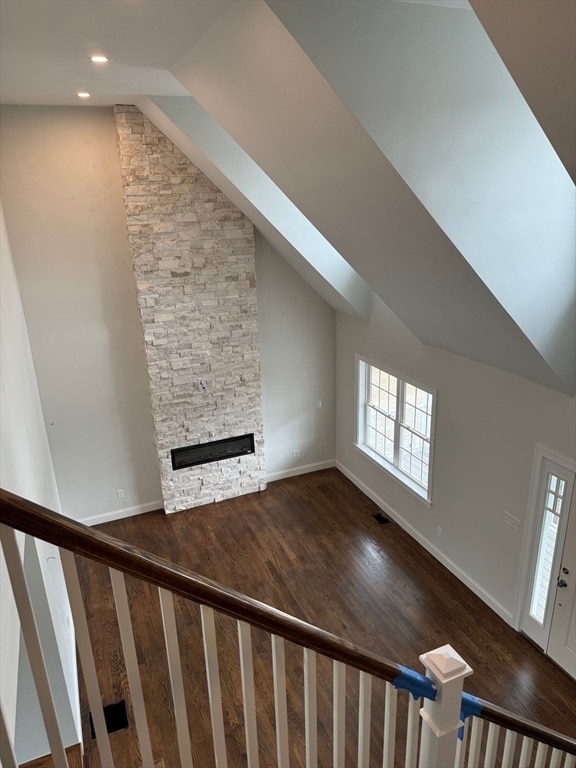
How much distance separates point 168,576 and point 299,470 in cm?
648

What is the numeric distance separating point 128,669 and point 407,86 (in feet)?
9.12

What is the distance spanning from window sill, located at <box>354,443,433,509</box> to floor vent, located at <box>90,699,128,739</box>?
11.7 ft

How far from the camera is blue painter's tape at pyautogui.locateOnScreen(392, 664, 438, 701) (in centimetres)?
154

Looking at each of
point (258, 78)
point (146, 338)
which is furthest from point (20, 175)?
point (258, 78)

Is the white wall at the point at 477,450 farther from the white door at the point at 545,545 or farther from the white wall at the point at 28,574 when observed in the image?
the white wall at the point at 28,574

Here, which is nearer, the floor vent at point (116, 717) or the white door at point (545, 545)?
the floor vent at point (116, 717)

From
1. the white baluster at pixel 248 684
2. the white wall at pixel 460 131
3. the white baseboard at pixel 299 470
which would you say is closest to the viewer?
the white baluster at pixel 248 684

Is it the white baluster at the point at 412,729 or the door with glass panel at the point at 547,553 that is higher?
the white baluster at the point at 412,729

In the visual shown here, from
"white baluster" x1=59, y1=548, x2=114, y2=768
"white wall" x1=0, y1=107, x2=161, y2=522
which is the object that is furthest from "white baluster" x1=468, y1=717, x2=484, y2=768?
"white wall" x1=0, y1=107, x2=161, y2=522

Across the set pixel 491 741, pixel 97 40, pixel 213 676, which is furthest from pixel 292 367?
pixel 213 676

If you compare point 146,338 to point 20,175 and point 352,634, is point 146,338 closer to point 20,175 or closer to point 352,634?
point 20,175

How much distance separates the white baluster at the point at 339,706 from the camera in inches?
60.9

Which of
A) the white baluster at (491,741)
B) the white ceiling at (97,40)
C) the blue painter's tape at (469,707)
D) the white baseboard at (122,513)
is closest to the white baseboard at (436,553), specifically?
the white baseboard at (122,513)

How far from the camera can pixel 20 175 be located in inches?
207
